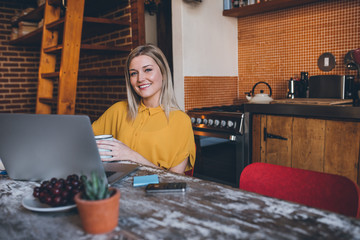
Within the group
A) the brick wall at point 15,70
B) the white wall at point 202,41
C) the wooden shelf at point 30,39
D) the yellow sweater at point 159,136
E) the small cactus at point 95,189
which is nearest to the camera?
the small cactus at point 95,189

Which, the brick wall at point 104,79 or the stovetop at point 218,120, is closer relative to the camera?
the stovetop at point 218,120

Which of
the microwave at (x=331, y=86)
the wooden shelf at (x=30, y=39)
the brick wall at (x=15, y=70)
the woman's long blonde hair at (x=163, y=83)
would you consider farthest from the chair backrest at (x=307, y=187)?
the brick wall at (x=15, y=70)

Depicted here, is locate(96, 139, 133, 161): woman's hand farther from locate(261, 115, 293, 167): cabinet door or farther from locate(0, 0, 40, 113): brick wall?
locate(0, 0, 40, 113): brick wall

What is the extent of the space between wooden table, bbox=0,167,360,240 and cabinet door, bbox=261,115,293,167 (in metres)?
1.64

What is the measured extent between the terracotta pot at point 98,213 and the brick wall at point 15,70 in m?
4.17

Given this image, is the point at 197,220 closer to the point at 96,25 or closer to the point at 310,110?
the point at 310,110

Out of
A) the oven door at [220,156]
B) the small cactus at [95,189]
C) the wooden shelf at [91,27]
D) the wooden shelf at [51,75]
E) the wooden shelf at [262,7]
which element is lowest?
the oven door at [220,156]

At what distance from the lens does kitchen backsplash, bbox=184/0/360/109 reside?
2.82 m

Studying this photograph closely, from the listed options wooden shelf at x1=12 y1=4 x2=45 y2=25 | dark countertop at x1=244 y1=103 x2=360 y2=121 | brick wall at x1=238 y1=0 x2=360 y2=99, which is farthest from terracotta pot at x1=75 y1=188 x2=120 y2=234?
wooden shelf at x1=12 y1=4 x2=45 y2=25

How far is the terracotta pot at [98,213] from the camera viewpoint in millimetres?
739

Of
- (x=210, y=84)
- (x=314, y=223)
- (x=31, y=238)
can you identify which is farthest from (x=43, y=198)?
(x=210, y=84)

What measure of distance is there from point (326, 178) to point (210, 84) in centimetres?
241

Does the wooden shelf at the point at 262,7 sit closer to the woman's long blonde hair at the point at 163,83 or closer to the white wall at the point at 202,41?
the white wall at the point at 202,41

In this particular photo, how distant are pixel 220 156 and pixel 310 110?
2.82 feet
